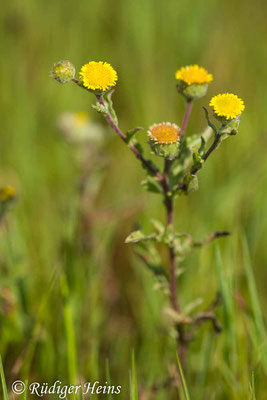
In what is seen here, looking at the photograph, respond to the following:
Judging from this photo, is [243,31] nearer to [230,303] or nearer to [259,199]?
[259,199]

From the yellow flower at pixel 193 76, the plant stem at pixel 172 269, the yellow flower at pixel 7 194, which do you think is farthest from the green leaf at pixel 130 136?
the yellow flower at pixel 7 194

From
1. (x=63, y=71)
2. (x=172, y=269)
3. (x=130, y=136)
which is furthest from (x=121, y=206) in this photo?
(x=63, y=71)

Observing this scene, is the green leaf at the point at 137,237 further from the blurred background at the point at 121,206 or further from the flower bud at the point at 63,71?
the flower bud at the point at 63,71

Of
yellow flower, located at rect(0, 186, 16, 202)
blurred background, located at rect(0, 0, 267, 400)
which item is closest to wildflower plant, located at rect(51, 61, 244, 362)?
blurred background, located at rect(0, 0, 267, 400)

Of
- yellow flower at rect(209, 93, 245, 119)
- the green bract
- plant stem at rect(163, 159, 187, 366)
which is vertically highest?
yellow flower at rect(209, 93, 245, 119)

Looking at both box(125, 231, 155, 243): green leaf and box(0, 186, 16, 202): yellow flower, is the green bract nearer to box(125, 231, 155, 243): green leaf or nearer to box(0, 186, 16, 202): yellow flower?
box(125, 231, 155, 243): green leaf

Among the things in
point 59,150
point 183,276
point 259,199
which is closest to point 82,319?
point 183,276

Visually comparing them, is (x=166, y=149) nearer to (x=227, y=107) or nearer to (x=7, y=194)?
(x=227, y=107)
